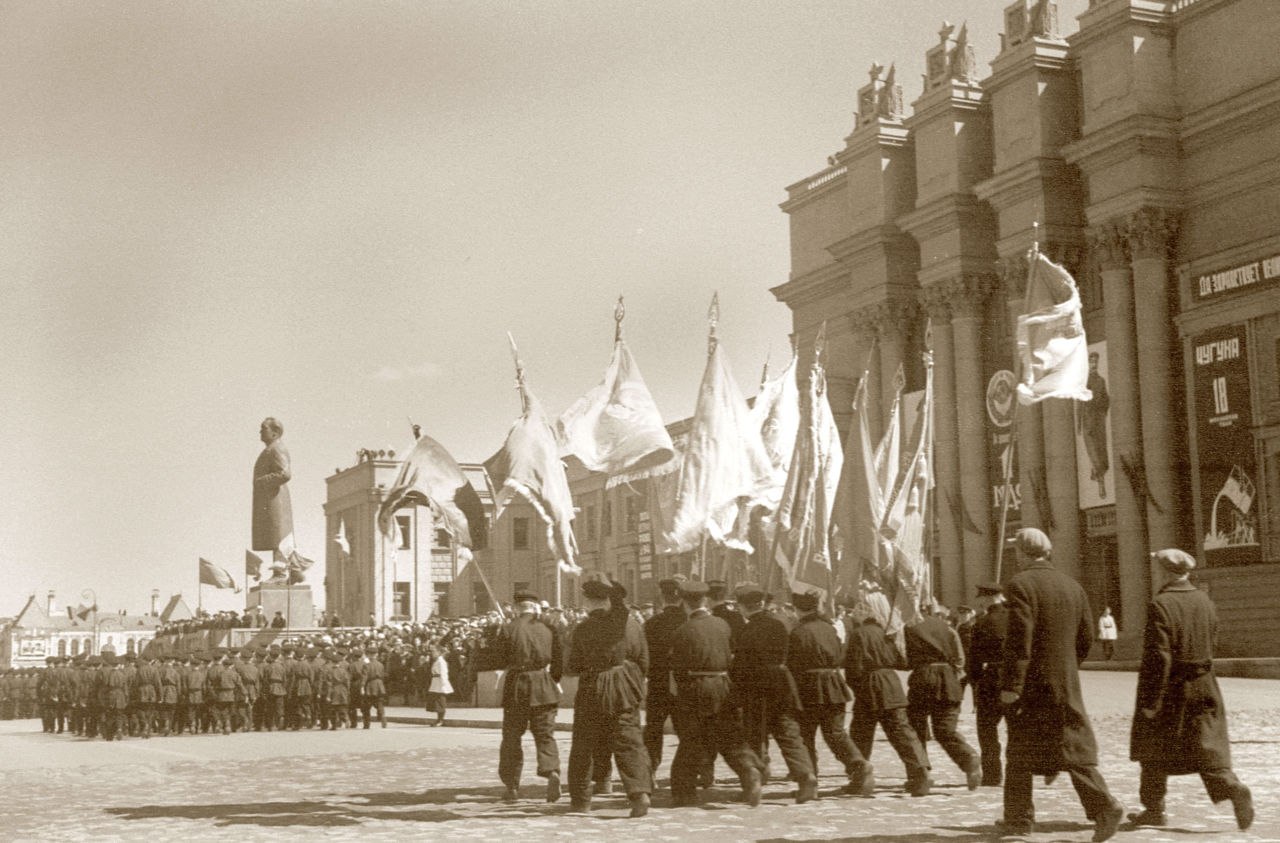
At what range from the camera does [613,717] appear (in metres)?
12.5

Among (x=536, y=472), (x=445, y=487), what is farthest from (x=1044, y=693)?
(x=445, y=487)

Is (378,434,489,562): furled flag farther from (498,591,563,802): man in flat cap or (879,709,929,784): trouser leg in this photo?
(879,709,929,784): trouser leg

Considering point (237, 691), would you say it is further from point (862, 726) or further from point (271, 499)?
point (862, 726)

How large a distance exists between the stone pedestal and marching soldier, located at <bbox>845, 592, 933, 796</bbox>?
28.4 m

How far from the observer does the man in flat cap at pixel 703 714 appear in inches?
504

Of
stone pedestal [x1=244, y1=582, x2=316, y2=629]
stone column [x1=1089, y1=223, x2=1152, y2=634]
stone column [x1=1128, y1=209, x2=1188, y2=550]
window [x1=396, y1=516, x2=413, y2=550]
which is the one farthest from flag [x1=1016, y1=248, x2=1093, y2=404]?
window [x1=396, y1=516, x2=413, y2=550]

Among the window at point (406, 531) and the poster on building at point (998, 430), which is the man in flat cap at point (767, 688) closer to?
the poster on building at point (998, 430)

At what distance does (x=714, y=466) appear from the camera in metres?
21.9

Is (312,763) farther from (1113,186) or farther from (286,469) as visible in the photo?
(1113,186)

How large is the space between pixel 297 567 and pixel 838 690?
96.7 ft

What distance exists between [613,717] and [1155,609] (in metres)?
4.20

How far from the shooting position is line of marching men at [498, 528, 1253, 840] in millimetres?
10297

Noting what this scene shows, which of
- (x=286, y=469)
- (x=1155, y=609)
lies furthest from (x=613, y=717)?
(x=286, y=469)

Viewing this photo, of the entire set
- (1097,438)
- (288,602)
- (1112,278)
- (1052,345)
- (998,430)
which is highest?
(1112,278)
